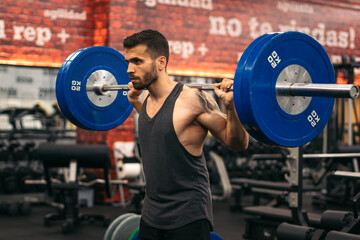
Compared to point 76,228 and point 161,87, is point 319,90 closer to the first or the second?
point 161,87

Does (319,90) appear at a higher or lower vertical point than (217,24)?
lower

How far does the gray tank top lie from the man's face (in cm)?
12

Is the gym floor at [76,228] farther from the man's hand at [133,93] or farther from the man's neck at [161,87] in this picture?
the man's neck at [161,87]

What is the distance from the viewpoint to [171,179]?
77.4 inches

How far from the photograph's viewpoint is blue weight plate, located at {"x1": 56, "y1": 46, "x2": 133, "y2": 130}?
2.55 m

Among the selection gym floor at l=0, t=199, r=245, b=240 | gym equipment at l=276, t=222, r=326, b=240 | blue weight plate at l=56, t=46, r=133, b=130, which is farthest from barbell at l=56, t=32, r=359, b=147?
gym floor at l=0, t=199, r=245, b=240

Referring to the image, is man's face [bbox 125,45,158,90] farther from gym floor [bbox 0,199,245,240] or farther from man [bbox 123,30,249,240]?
gym floor [bbox 0,199,245,240]

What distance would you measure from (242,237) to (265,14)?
402cm

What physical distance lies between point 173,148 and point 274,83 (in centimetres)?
45

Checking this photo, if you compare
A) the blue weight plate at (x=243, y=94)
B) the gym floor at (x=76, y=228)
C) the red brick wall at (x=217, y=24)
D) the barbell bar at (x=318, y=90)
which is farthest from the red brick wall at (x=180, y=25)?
the blue weight plate at (x=243, y=94)

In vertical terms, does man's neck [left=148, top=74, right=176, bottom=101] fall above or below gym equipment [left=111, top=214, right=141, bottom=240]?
above

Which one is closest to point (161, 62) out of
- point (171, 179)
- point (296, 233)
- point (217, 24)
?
point (171, 179)

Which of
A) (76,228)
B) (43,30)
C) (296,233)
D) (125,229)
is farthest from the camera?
(43,30)

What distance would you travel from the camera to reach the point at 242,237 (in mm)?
4988
